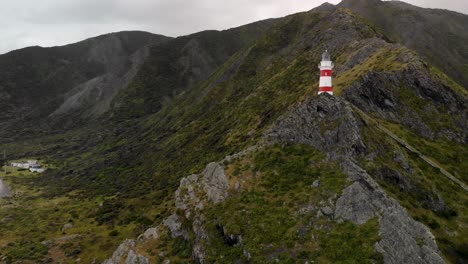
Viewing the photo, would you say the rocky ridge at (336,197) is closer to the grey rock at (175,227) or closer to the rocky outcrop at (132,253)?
the grey rock at (175,227)

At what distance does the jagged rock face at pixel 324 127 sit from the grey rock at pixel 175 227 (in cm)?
1859

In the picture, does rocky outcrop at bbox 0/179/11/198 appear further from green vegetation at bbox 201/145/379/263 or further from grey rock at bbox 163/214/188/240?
green vegetation at bbox 201/145/379/263

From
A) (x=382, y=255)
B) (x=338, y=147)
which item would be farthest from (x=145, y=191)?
(x=382, y=255)

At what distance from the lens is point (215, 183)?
57625mm

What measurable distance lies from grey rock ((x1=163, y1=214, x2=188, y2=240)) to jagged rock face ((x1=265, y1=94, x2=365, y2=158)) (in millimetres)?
18586

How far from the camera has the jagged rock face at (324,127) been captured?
169 ft

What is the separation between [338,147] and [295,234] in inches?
567

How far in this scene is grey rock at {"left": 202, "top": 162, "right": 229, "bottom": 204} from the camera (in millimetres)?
54062

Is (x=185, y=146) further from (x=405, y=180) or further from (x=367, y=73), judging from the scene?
(x=405, y=180)

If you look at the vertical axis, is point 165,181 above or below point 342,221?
below

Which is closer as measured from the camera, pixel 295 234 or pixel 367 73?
pixel 295 234

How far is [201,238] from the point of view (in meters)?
49.6

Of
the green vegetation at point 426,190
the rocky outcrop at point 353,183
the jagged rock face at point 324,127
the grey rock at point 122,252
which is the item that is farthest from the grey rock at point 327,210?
the grey rock at point 122,252

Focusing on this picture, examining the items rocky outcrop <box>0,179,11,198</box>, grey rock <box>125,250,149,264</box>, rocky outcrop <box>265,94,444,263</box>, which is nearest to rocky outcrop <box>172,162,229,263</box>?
grey rock <box>125,250,149,264</box>
